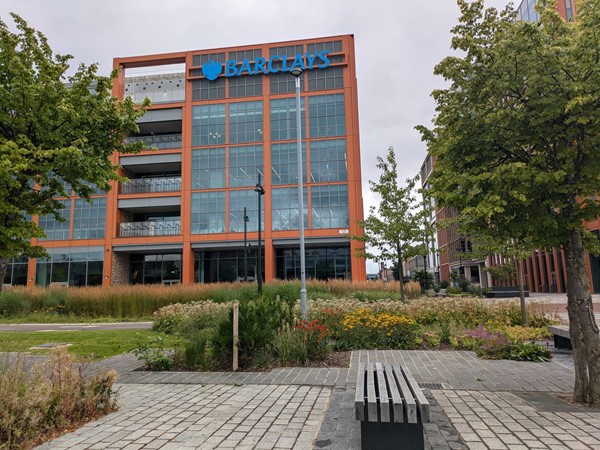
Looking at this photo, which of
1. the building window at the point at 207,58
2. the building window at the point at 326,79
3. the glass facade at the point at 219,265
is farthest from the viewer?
the building window at the point at 207,58

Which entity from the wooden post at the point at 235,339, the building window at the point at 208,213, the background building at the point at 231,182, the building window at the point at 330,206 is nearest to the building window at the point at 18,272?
the background building at the point at 231,182

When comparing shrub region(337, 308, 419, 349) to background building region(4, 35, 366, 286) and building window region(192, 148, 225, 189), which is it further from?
building window region(192, 148, 225, 189)

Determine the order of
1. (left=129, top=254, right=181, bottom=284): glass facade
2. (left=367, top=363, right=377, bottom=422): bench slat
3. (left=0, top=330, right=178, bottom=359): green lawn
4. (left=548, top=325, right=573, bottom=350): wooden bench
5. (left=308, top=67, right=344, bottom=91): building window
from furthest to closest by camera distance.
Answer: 1. (left=129, top=254, right=181, bottom=284): glass facade
2. (left=308, top=67, right=344, bottom=91): building window
3. (left=0, top=330, right=178, bottom=359): green lawn
4. (left=548, top=325, right=573, bottom=350): wooden bench
5. (left=367, top=363, right=377, bottom=422): bench slat

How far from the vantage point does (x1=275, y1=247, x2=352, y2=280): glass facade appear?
39.7 metres

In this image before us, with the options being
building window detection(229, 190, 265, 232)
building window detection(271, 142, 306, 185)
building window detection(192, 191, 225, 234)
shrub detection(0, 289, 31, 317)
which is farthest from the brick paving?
building window detection(271, 142, 306, 185)

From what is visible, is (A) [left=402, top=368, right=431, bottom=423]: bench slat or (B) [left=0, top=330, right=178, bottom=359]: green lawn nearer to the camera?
(A) [left=402, top=368, right=431, bottom=423]: bench slat

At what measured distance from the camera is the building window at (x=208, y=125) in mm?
41500

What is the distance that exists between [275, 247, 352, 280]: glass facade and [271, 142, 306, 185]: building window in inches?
280

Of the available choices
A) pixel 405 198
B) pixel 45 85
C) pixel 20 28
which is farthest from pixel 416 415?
pixel 405 198

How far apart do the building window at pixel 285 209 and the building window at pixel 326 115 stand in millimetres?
6211

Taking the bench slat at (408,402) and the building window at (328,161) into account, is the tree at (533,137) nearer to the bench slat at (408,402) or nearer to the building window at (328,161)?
the bench slat at (408,402)

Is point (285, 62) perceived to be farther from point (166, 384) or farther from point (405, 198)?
point (166, 384)

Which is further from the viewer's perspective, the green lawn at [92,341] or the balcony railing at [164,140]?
the balcony railing at [164,140]

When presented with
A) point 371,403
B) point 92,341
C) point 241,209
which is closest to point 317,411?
point 371,403
